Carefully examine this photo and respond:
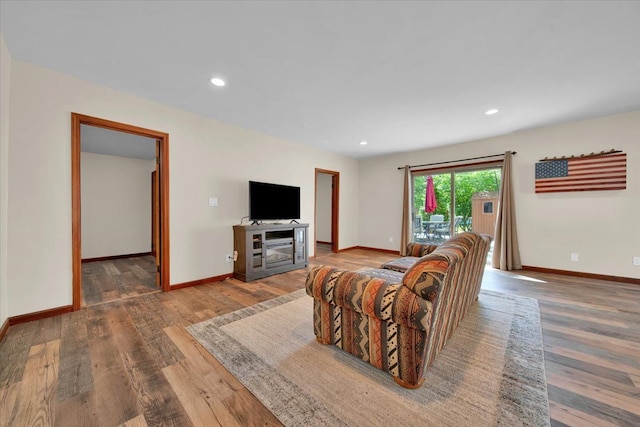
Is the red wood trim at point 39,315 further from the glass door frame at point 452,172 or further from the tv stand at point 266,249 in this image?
the glass door frame at point 452,172

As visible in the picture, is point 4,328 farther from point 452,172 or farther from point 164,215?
point 452,172

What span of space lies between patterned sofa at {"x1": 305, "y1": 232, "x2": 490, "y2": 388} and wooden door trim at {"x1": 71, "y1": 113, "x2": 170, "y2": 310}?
236 cm

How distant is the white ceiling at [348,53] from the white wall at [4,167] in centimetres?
19

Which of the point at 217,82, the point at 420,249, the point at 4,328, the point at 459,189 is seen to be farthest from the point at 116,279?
the point at 459,189

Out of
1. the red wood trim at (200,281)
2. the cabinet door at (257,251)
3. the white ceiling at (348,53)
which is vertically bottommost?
Answer: the red wood trim at (200,281)

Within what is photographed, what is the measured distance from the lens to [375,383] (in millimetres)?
1479

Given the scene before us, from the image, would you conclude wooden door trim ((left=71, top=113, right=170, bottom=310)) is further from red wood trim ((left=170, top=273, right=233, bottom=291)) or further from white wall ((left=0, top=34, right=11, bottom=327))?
white wall ((left=0, top=34, right=11, bottom=327))

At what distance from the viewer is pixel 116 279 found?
369cm

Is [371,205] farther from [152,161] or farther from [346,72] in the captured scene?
[152,161]

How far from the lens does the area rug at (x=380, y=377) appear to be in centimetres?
125

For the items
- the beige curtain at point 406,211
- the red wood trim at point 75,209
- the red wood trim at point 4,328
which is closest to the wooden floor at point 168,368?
the red wood trim at point 4,328

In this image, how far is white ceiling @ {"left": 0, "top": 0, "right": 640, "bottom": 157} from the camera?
165 centimetres

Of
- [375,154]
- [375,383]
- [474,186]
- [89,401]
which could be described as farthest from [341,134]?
[89,401]

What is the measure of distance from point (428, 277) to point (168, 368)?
71.5 inches
